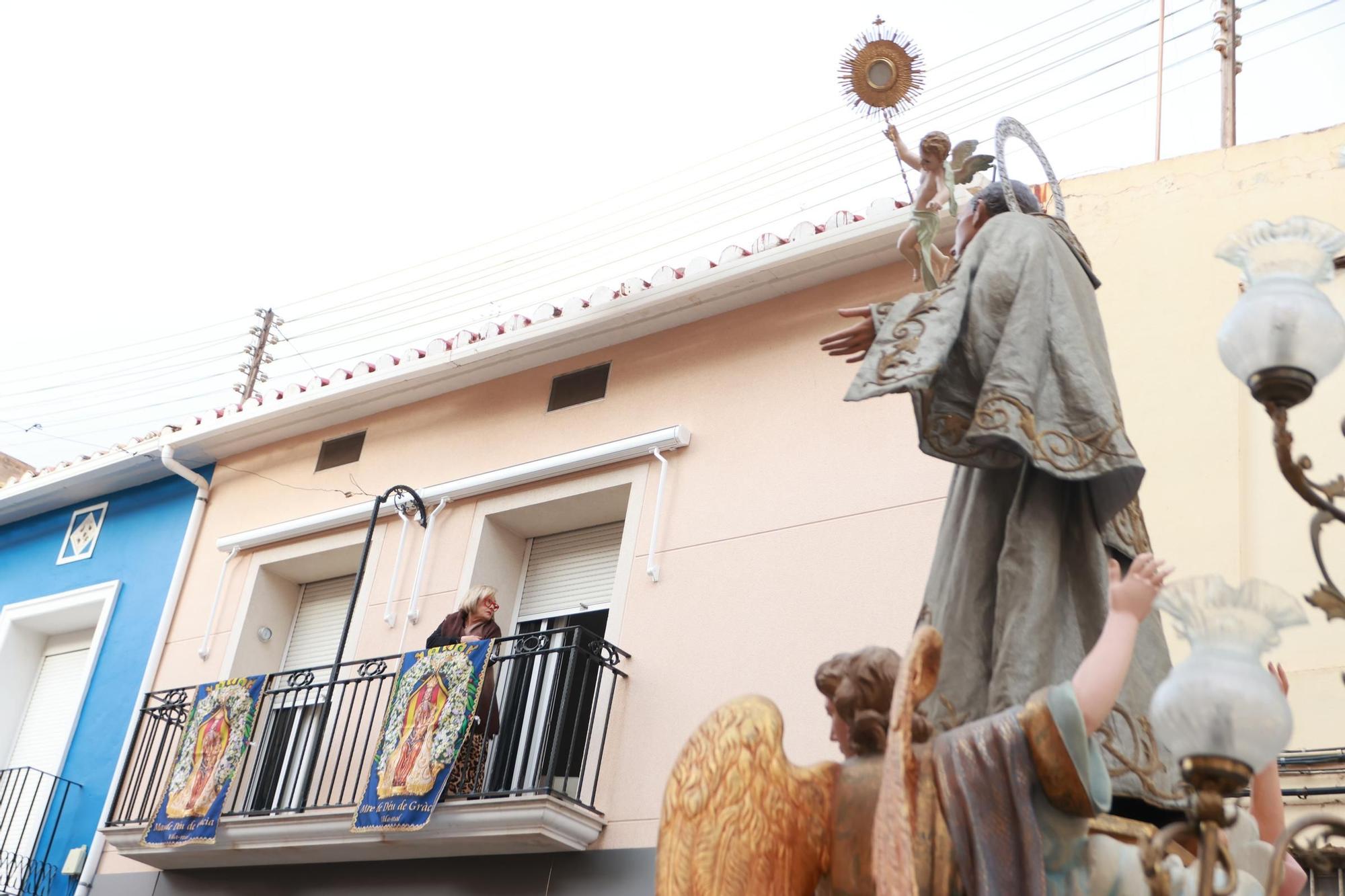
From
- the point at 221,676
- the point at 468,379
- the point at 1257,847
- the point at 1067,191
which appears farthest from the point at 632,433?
the point at 1257,847

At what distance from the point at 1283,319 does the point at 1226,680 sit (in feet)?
3.91

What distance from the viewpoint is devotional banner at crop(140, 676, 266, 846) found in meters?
9.49

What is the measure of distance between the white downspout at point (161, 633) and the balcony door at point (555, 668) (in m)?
3.30

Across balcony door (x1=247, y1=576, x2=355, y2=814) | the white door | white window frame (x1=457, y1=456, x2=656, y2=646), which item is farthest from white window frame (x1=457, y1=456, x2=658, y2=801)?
the white door

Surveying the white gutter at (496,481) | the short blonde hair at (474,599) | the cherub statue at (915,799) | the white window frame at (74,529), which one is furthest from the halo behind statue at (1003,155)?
the white window frame at (74,529)

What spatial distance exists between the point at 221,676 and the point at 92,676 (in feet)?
5.27

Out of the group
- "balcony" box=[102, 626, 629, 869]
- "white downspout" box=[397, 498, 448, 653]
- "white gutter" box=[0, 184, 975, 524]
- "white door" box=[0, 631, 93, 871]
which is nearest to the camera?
"balcony" box=[102, 626, 629, 869]

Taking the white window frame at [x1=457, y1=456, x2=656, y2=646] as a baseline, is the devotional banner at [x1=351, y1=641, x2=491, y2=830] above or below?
below

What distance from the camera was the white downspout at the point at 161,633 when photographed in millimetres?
10758

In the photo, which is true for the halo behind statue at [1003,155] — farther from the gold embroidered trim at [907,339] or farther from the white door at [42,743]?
the white door at [42,743]

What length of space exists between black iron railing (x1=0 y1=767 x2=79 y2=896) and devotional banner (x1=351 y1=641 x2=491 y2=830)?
3.53 metres

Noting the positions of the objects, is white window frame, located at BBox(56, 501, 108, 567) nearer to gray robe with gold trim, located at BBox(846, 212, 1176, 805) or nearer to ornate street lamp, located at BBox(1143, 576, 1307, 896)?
gray robe with gold trim, located at BBox(846, 212, 1176, 805)

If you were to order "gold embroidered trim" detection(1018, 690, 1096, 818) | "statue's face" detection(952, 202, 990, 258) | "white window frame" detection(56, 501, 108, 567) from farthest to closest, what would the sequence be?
"white window frame" detection(56, 501, 108, 567) → "statue's face" detection(952, 202, 990, 258) → "gold embroidered trim" detection(1018, 690, 1096, 818)

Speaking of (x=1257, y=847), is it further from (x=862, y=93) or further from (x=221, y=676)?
(x=221, y=676)
